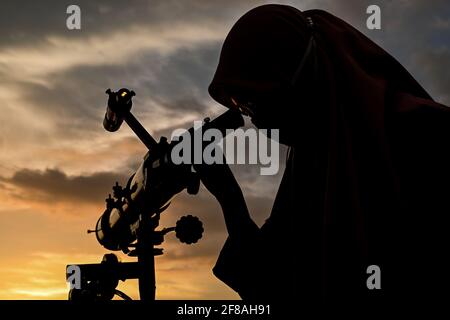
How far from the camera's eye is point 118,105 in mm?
5648

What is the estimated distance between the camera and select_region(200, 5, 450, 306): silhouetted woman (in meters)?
1.92

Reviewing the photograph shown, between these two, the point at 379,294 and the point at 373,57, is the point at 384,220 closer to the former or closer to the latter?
the point at 379,294

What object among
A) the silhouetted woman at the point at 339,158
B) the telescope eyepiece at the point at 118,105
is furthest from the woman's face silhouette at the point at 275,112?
the telescope eyepiece at the point at 118,105

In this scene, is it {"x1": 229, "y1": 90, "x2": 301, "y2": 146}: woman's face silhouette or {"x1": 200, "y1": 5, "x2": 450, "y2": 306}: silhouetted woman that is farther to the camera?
{"x1": 229, "y1": 90, "x2": 301, "y2": 146}: woman's face silhouette

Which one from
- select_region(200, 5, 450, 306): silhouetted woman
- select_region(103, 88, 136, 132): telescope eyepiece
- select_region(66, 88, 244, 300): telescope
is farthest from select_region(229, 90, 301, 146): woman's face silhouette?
select_region(103, 88, 136, 132): telescope eyepiece

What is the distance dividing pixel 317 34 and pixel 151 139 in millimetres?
3435

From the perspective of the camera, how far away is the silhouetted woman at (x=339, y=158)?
6.30 feet

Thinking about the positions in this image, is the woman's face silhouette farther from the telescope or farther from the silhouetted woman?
the telescope

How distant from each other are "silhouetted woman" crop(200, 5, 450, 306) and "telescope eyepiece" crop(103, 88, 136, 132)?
323 cm
